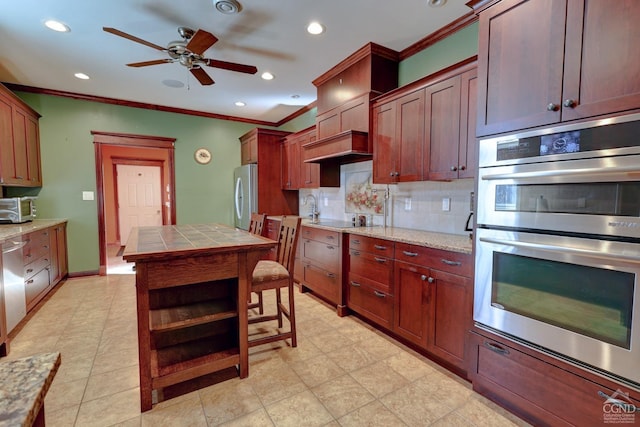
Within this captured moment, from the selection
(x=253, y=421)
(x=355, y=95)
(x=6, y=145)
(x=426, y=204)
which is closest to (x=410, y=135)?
(x=426, y=204)

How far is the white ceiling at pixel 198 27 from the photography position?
2299mm

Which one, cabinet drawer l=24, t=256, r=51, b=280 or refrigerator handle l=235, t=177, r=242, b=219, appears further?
refrigerator handle l=235, t=177, r=242, b=219

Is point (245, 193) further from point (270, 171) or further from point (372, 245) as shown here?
point (372, 245)

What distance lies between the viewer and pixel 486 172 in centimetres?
170

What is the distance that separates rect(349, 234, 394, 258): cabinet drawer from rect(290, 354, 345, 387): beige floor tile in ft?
3.13

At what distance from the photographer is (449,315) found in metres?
2.01

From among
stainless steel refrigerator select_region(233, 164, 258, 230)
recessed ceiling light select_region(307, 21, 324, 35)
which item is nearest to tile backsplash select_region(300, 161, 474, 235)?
recessed ceiling light select_region(307, 21, 324, 35)

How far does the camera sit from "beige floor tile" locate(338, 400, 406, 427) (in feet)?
5.29

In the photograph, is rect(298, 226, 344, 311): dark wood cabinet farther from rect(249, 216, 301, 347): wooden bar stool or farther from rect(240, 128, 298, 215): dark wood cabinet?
rect(240, 128, 298, 215): dark wood cabinet

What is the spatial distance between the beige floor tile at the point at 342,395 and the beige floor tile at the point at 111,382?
1236 mm

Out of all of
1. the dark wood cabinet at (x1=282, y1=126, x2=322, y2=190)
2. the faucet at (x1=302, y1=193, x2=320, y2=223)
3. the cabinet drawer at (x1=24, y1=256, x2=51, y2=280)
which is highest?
the dark wood cabinet at (x1=282, y1=126, x2=322, y2=190)

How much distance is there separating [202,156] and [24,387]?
5.05 metres

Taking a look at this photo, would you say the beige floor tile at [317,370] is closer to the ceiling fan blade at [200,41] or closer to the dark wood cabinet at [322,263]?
the dark wood cabinet at [322,263]

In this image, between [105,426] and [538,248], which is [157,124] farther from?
[538,248]
